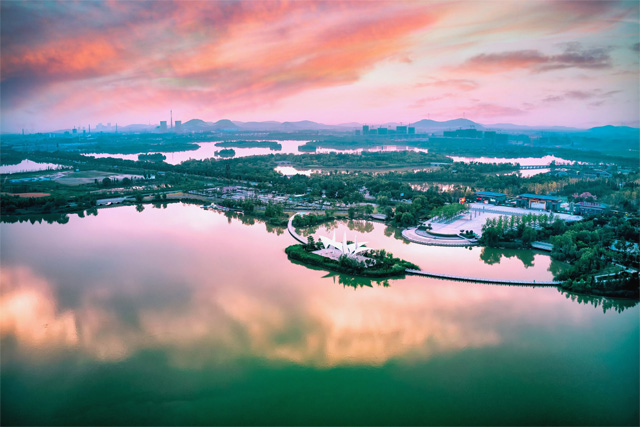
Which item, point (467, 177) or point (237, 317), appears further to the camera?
point (467, 177)

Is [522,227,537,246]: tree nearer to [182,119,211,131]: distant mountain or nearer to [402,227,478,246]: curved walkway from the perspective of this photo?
A: [402,227,478,246]: curved walkway

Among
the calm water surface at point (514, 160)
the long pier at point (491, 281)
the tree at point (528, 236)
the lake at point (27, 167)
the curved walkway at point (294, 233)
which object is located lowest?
the long pier at point (491, 281)

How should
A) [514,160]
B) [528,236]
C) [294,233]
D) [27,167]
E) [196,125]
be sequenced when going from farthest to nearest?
1. [196,125]
2. [514,160]
3. [27,167]
4. [294,233]
5. [528,236]

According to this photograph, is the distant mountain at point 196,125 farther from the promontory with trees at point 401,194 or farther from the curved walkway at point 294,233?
the curved walkway at point 294,233

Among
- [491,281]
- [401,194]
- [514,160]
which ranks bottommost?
[491,281]

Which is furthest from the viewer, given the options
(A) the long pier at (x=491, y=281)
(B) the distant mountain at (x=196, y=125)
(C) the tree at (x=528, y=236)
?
(B) the distant mountain at (x=196, y=125)

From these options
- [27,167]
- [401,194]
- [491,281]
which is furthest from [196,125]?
[491,281]

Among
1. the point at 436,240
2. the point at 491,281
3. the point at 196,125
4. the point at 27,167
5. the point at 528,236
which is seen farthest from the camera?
the point at 196,125

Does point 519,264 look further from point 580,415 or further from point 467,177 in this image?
point 467,177

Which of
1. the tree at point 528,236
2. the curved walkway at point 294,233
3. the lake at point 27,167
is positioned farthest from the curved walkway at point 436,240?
the lake at point 27,167

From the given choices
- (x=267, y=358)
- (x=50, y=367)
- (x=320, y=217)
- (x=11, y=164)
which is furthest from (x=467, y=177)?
(x=11, y=164)

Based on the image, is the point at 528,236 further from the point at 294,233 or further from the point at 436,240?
the point at 294,233
